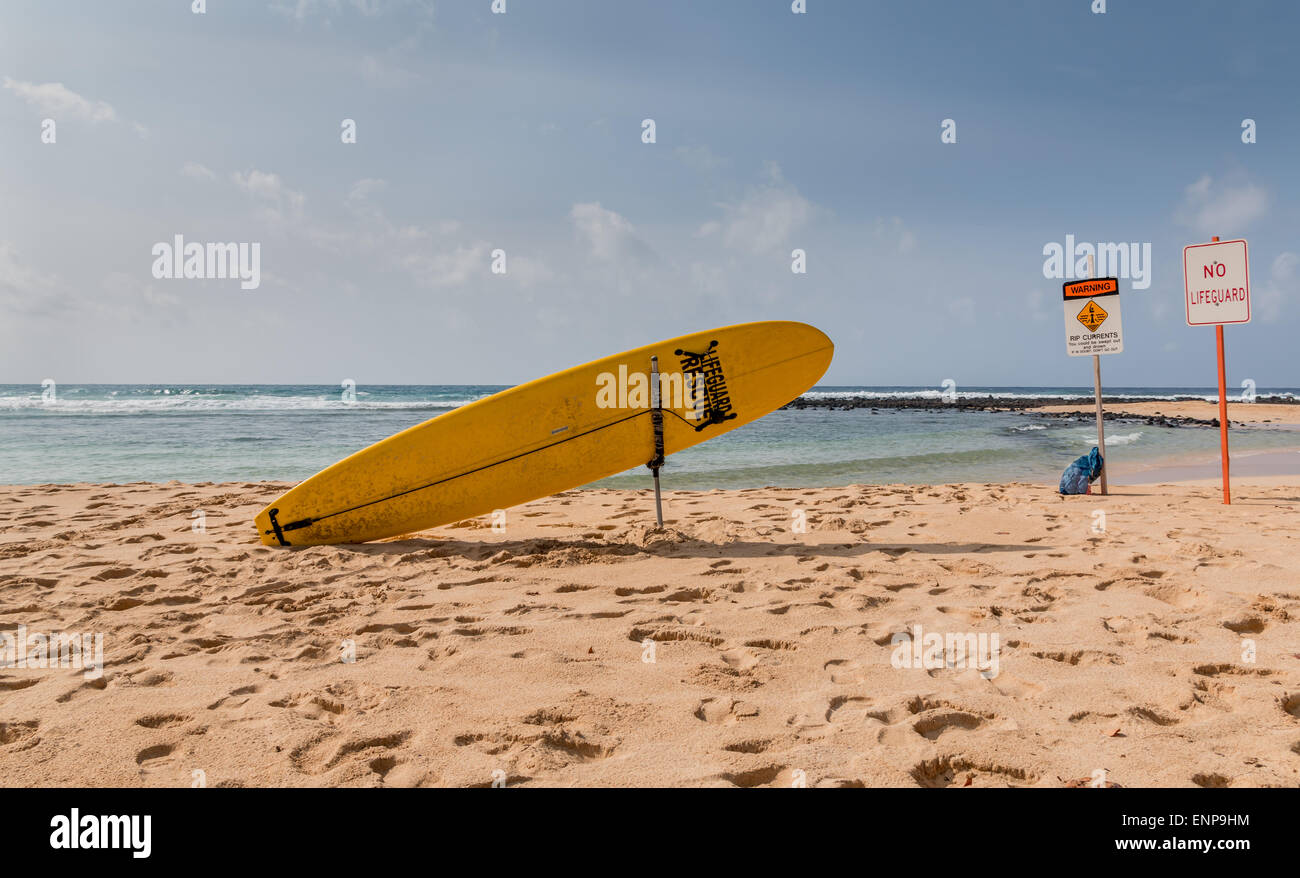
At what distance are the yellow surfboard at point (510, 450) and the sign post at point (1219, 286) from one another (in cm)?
406

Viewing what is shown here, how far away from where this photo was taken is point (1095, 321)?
6363 mm

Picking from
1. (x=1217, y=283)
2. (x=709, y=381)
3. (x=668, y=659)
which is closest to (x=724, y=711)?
(x=668, y=659)

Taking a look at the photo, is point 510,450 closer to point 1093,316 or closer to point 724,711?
point 724,711

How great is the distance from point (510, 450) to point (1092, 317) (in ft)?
18.3

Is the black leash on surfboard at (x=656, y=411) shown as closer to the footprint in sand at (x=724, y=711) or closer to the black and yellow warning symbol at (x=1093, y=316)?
the footprint in sand at (x=724, y=711)

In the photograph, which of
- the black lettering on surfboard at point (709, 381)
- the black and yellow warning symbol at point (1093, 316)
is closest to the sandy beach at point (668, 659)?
the black lettering on surfboard at point (709, 381)

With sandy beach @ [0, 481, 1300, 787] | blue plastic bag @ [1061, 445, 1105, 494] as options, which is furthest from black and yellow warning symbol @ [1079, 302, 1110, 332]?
sandy beach @ [0, 481, 1300, 787]

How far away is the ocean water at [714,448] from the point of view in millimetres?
9312

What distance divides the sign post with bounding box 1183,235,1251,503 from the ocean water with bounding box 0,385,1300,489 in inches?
123
